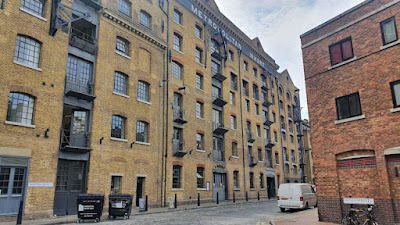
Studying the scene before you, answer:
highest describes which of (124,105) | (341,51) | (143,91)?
(143,91)

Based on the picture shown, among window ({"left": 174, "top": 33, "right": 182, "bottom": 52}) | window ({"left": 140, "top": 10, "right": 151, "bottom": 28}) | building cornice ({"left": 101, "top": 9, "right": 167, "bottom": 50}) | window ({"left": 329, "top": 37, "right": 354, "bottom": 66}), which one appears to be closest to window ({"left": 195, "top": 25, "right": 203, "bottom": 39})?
window ({"left": 174, "top": 33, "right": 182, "bottom": 52})

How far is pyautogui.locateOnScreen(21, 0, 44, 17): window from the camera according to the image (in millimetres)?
15922

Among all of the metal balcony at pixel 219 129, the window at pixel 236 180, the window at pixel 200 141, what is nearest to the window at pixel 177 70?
the window at pixel 200 141

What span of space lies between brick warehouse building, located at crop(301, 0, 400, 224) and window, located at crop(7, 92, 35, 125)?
14.0 m

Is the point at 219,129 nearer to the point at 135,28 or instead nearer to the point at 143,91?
the point at 143,91

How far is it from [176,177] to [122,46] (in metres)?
10.8

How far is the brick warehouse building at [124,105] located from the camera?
49.2 feet

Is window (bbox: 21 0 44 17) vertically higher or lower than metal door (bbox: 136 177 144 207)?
higher

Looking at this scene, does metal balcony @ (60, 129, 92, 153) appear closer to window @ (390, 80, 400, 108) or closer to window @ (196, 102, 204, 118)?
window @ (196, 102, 204, 118)

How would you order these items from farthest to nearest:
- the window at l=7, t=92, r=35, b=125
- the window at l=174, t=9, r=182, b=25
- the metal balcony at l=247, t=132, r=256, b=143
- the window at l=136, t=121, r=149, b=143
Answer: the metal balcony at l=247, t=132, r=256, b=143 < the window at l=174, t=9, r=182, b=25 < the window at l=136, t=121, r=149, b=143 < the window at l=7, t=92, r=35, b=125

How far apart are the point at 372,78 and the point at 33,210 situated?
1641cm

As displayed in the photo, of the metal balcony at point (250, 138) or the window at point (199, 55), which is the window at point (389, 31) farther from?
the metal balcony at point (250, 138)

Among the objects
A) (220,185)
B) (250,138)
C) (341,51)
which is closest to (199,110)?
(220,185)

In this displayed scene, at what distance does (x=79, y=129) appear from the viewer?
17.7m
